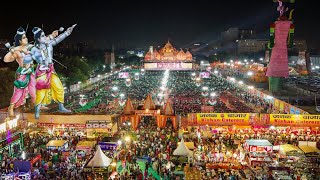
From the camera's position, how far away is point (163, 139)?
16.2 m

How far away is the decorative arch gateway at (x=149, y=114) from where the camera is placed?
713 inches

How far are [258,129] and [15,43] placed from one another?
12.6 metres

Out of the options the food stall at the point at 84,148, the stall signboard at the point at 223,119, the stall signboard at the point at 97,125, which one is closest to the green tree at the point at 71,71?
the stall signboard at the point at 97,125

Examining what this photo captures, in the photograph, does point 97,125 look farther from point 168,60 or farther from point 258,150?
point 168,60

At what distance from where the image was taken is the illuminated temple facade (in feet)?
251

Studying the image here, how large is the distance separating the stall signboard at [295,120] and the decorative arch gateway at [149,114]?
5.28 m

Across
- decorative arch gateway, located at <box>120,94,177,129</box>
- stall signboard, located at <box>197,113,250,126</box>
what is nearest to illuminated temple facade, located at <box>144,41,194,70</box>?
decorative arch gateway, located at <box>120,94,177,129</box>

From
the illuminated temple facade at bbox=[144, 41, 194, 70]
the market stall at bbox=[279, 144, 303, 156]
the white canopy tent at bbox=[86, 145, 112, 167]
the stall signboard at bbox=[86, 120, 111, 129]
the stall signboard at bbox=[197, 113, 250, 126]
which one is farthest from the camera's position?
the illuminated temple facade at bbox=[144, 41, 194, 70]

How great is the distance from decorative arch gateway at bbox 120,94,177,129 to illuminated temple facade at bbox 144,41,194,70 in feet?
190

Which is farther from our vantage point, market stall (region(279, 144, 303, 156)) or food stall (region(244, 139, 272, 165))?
market stall (region(279, 144, 303, 156))

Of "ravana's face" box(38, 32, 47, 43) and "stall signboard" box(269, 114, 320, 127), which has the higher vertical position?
"ravana's face" box(38, 32, 47, 43)

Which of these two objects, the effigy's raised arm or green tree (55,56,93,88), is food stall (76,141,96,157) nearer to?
the effigy's raised arm

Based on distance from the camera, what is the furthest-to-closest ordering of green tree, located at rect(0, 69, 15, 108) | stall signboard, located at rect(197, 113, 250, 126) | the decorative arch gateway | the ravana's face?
green tree, located at rect(0, 69, 15, 108), the decorative arch gateway, stall signboard, located at rect(197, 113, 250, 126), the ravana's face

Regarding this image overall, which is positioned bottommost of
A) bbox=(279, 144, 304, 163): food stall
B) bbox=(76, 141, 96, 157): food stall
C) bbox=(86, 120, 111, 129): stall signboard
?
bbox=(279, 144, 304, 163): food stall
